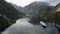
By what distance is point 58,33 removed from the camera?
26875mm

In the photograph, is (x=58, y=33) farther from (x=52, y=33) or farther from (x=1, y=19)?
(x=1, y=19)

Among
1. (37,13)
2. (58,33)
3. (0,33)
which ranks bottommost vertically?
(58,33)

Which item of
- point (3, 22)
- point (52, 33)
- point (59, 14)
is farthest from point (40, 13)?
point (52, 33)

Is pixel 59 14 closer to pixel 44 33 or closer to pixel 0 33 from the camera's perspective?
pixel 44 33

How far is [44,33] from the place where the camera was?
1055 inches

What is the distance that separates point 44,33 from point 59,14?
9.92 meters

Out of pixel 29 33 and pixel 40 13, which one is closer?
pixel 29 33

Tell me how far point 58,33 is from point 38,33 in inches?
127

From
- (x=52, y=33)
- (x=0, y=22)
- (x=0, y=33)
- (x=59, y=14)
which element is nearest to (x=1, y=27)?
(x=0, y=22)

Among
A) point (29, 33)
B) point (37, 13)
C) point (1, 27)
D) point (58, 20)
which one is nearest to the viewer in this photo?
point (29, 33)

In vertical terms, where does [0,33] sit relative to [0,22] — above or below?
below

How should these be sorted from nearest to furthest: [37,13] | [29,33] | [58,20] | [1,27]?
[29,33] < [1,27] < [58,20] < [37,13]

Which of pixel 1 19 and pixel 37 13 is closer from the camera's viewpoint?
pixel 1 19

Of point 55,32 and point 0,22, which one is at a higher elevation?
point 0,22
